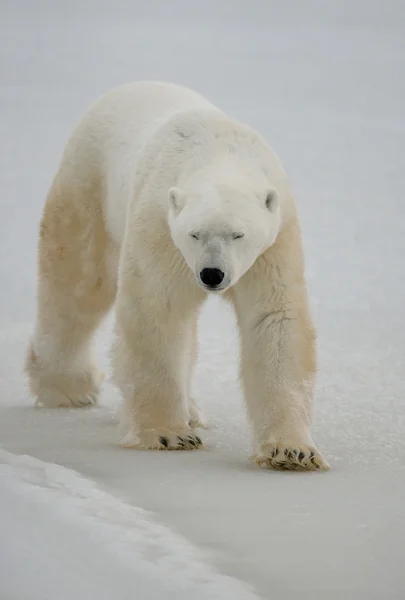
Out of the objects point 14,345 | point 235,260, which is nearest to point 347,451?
point 235,260

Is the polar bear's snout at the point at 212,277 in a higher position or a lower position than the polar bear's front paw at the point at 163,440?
higher

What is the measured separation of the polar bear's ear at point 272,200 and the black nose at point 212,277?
37 cm

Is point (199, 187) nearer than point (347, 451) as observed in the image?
Yes

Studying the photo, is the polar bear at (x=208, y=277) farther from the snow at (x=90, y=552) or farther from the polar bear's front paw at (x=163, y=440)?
the snow at (x=90, y=552)

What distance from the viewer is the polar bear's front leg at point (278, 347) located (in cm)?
376

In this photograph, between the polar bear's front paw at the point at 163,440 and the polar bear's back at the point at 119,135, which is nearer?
the polar bear's front paw at the point at 163,440

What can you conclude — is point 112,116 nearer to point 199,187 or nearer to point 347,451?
point 199,187

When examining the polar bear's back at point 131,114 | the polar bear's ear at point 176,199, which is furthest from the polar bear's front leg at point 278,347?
the polar bear's back at point 131,114

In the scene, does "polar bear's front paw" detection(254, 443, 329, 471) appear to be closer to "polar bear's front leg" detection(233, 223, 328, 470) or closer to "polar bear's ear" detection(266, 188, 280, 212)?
"polar bear's front leg" detection(233, 223, 328, 470)

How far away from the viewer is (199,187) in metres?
3.63

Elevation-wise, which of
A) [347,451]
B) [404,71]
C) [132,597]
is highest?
[404,71]

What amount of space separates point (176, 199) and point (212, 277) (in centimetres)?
35

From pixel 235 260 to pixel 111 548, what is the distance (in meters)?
1.17

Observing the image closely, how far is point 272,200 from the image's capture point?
3.63 metres
